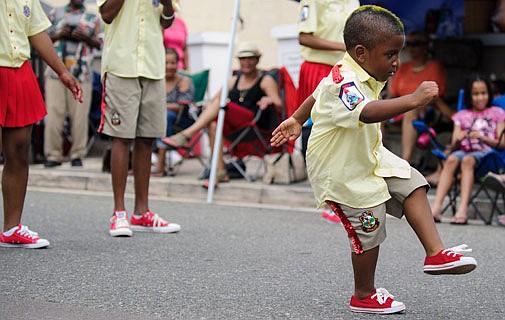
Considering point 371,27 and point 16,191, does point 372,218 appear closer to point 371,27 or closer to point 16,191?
point 371,27

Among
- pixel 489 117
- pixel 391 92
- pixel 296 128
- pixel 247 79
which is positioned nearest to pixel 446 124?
pixel 391 92

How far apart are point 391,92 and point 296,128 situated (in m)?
5.38

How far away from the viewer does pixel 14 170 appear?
5.75 metres

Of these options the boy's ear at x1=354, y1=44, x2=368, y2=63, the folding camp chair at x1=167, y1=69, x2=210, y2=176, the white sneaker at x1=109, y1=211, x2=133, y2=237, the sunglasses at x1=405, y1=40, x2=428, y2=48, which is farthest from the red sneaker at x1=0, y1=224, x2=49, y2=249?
the sunglasses at x1=405, y1=40, x2=428, y2=48

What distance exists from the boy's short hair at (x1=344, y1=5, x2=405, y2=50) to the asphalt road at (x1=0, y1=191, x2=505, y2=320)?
1.24 meters

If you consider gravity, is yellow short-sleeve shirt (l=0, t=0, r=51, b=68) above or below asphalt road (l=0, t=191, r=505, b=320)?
above

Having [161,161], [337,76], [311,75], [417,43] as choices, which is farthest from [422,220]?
[161,161]

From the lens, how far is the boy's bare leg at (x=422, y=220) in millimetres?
4066

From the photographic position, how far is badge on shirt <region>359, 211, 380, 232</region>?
4.10 meters

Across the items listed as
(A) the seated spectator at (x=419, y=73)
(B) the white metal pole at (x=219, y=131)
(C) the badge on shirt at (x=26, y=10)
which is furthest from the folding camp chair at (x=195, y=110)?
(C) the badge on shirt at (x=26, y=10)

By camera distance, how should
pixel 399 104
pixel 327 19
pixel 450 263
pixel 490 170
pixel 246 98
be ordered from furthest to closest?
1. pixel 246 98
2. pixel 490 170
3. pixel 327 19
4. pixel 450 263
5. pixel 399 104

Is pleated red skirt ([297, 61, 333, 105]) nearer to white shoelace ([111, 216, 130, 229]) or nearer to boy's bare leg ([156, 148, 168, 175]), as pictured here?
white shoelace ([111, 216, 130, 229])

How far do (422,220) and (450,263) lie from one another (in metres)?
0.23

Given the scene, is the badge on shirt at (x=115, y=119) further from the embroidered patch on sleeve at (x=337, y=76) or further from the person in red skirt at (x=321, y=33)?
the embroidered patch on sleeve at (x=337, y=76)
